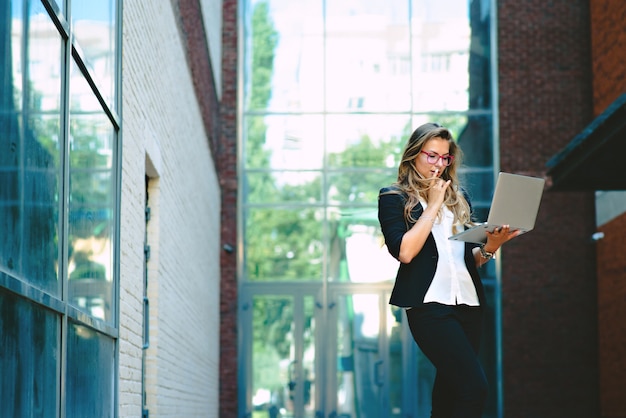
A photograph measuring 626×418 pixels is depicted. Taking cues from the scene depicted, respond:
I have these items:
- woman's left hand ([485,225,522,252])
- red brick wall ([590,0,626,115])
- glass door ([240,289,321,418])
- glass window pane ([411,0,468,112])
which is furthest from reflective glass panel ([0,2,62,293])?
glass window pane ([411,0,468,112])

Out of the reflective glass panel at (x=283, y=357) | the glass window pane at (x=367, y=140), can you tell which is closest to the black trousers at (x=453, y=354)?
the reflective glass panel at (x=283, y=357)

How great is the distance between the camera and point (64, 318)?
15.4 ft

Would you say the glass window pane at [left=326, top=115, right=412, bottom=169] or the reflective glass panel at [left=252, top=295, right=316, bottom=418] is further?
the glass window pane at [left=326, top=115, right=412, bottom=169]

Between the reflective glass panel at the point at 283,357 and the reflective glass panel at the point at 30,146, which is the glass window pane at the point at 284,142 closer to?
the reflective glass panel at the point at 283,357

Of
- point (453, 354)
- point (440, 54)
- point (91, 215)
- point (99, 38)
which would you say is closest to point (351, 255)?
point (440, 54)

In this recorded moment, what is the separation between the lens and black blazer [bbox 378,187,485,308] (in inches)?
178

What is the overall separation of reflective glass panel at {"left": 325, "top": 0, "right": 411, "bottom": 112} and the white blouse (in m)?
14.8

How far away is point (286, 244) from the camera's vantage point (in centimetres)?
1894

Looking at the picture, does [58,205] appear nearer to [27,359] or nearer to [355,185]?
[27,359]

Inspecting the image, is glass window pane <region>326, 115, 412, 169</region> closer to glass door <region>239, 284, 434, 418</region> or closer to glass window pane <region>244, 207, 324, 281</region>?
glass window pane <region>244, 207, 324, 281</region>

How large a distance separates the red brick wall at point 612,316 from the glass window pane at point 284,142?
5079 mm

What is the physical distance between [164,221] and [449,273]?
211 inches

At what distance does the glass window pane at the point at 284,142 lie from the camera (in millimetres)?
19188

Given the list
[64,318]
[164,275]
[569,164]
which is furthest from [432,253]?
[569,164]
